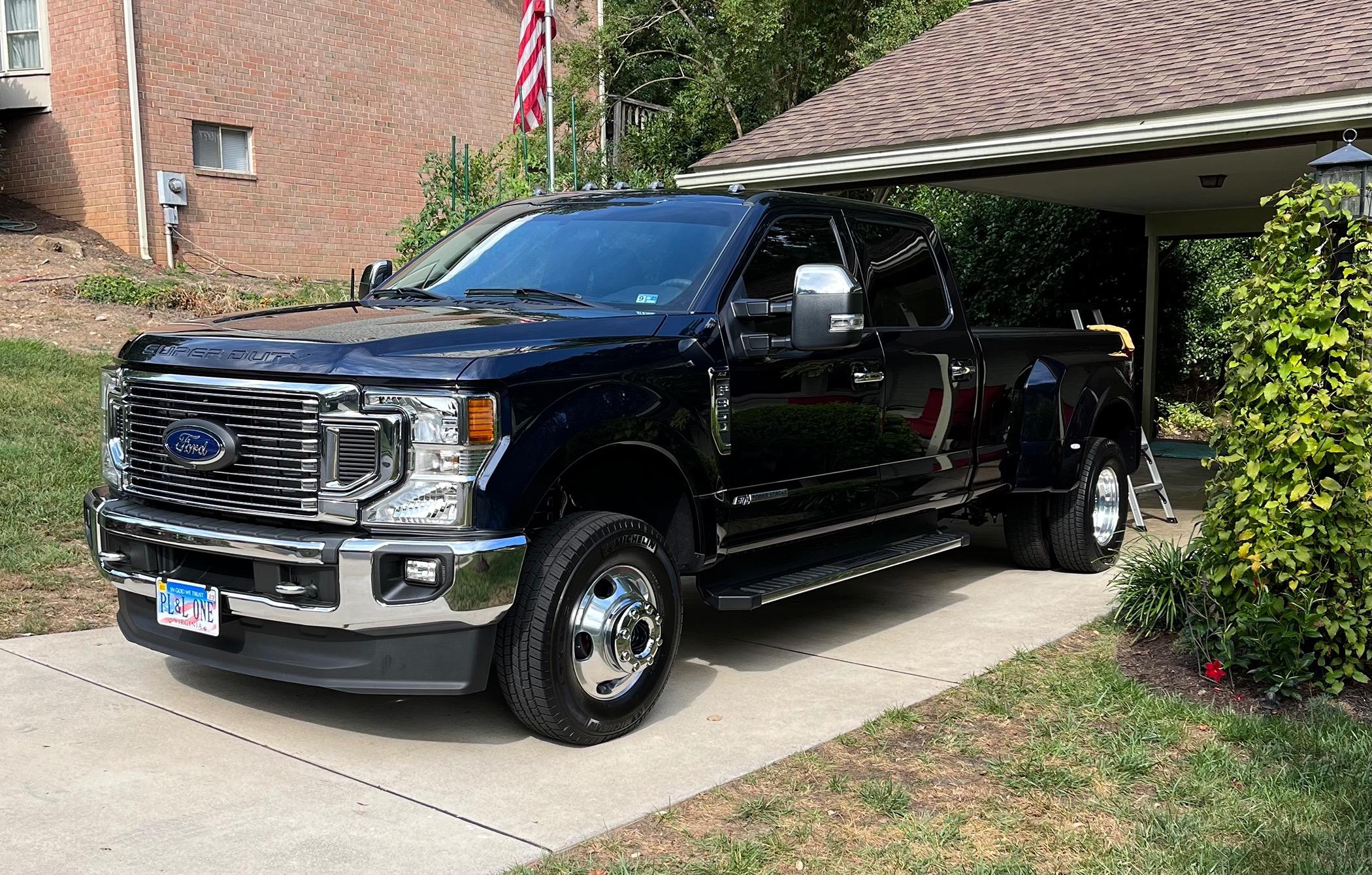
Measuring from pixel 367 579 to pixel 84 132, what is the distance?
16.0m

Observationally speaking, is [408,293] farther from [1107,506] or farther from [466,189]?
[466,189]

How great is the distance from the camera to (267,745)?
4727 mm

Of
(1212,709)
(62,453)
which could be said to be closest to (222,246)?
(62,453)

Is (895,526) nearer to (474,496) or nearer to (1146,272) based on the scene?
(474,496)

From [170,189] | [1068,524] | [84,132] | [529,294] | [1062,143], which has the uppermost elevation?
[84,132]

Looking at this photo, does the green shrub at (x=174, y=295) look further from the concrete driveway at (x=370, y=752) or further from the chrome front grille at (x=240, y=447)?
the chrome front grille at (x=240, y=447)

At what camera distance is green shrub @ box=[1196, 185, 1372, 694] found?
5266mm

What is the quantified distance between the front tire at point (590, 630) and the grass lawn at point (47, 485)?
2964mm

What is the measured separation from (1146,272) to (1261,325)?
33.9 feet

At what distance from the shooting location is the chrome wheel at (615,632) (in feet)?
15.5

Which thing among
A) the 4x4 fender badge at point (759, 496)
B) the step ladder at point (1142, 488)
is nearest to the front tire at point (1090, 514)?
the step ladder at point (1142, 488)

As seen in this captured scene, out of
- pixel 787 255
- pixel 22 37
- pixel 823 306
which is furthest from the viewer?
pixel 22 37

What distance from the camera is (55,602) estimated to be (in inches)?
263

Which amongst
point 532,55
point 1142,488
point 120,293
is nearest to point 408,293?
point 1142,488
